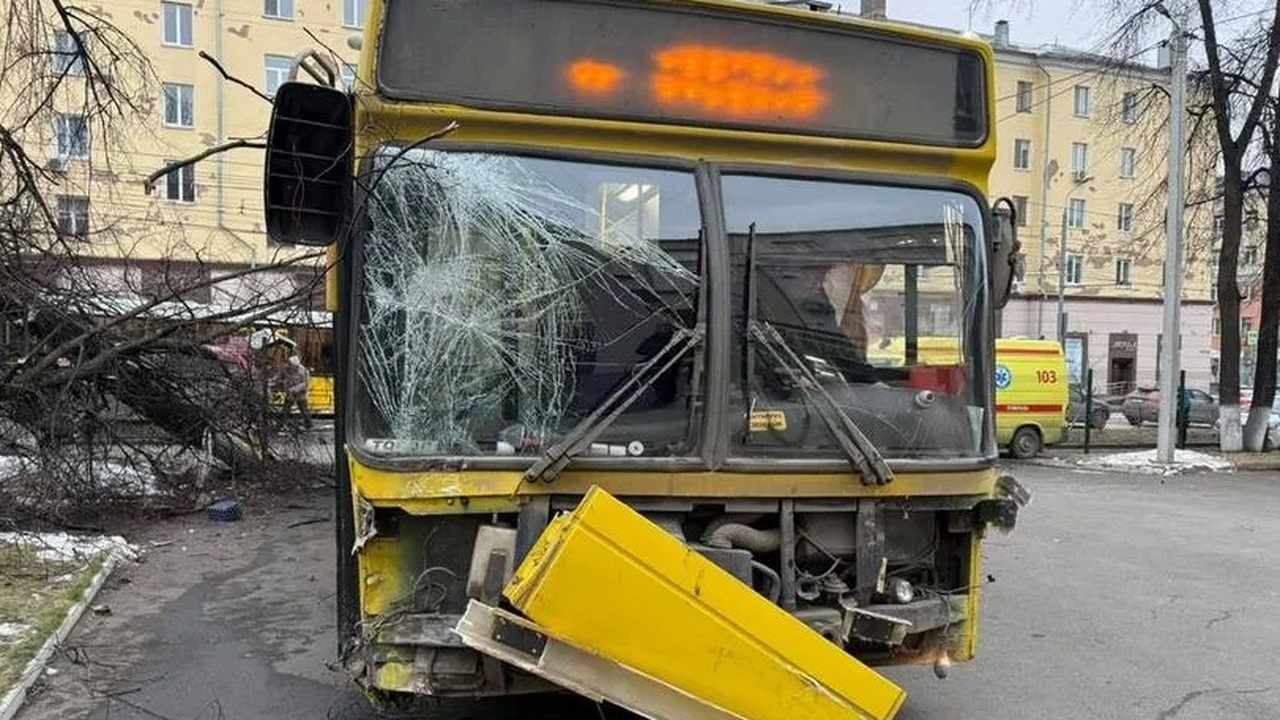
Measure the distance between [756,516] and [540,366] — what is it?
0.97 m

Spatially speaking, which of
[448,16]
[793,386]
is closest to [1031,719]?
[793,386]

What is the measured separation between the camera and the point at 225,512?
10727 mm

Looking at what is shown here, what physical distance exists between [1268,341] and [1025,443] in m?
5.36

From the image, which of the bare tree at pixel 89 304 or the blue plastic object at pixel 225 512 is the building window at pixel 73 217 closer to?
the bare tree at pixel 89 304

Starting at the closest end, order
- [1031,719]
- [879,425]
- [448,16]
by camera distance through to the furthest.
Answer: [448,16]
[879,425]
[1031,719]

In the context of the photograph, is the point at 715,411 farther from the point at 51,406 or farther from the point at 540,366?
the point at 51,406

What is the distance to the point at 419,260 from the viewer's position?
3.62 m

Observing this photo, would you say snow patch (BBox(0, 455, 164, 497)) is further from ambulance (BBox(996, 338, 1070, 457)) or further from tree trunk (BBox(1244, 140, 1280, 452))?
tree trunk (BBox(1244, 140, 1280, 452))

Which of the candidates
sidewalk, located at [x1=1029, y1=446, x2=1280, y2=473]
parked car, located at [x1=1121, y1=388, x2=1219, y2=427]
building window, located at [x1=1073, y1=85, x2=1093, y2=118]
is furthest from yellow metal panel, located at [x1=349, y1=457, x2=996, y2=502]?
building window, located at [x1=1073, y1=85, x2=1093, y2=118]

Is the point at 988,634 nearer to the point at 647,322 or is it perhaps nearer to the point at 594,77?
the point at 647,322

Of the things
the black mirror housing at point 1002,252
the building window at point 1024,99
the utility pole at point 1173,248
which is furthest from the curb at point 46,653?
the building window at point 1024,99

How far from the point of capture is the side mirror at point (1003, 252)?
4.27 meters

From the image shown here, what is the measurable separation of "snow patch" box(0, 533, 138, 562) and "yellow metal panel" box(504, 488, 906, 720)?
627cm

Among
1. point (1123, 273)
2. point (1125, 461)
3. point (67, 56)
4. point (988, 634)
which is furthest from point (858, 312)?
point (1123, 273)
